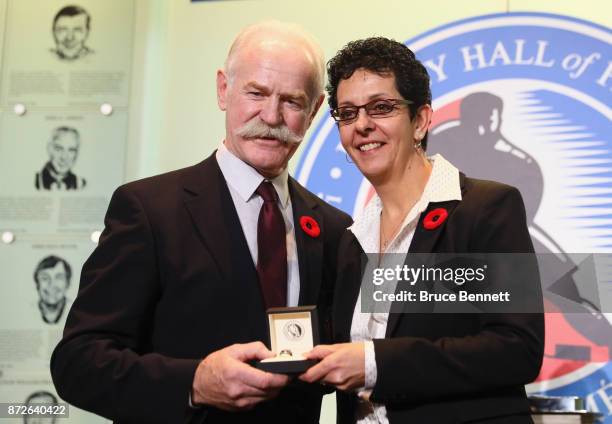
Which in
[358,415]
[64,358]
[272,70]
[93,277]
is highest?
[272,70]

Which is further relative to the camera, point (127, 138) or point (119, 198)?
point (127, 138)

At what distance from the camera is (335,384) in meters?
1.90

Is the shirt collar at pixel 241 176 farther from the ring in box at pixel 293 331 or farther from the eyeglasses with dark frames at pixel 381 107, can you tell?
the ring in box at pixel 293 331

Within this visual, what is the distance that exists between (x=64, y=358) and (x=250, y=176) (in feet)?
2.41

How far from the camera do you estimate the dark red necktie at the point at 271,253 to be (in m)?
2.25

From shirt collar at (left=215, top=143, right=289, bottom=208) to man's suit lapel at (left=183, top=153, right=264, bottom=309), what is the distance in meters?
0.03

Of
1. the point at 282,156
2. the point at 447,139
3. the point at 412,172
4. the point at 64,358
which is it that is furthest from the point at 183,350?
the point at 447,139

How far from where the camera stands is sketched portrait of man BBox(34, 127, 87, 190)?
Answer: 14.2ft

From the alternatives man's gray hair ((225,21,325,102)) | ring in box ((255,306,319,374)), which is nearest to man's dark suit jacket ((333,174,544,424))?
ring in box ((255,306,319,374))

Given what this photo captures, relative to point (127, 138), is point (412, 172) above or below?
below

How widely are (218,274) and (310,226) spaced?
0.41 meters

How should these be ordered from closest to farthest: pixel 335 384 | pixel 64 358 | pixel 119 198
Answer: pixel 335 384, pixel 64 358, pixel 119 198

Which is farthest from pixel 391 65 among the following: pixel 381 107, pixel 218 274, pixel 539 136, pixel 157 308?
pixel 539 136

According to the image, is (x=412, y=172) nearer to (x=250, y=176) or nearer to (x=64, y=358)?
(x=250, y=176)
